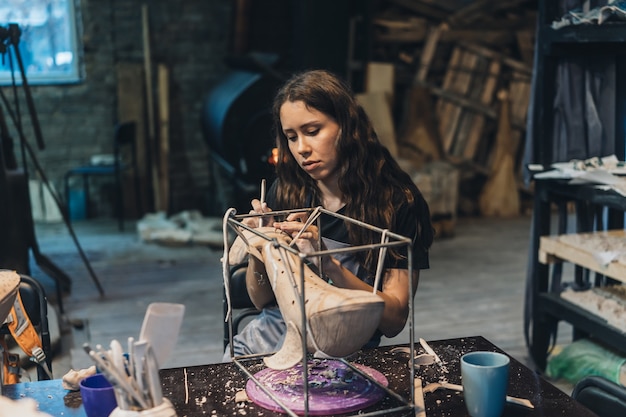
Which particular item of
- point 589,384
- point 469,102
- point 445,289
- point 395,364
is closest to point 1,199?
point 445,289

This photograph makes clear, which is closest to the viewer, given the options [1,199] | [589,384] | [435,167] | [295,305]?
[295,305]

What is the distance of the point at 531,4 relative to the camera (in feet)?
24.8

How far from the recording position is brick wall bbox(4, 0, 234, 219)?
7.14 meters

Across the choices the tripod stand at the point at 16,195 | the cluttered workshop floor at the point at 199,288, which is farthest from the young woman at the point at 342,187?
the tripod stand at the point at 16,195

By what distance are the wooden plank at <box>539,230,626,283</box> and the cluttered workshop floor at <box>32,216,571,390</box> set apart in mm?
606

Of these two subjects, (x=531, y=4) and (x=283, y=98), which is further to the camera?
(x=531, y=4)

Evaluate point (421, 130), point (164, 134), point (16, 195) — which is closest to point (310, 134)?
point (16, 195)

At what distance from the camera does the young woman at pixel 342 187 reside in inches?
77.4

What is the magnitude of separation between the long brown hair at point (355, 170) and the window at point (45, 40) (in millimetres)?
5438

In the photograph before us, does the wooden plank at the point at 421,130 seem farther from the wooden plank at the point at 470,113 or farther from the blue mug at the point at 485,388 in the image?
the blue mug at the point at 485,388

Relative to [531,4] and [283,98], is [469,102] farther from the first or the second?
[283,98]

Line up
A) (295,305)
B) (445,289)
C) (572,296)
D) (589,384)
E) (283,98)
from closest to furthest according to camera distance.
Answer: (295,305), (589,384), (283,98), (572,296), (445,289)

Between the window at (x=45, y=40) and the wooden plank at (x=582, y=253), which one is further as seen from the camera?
the window at (x=45, y=40)

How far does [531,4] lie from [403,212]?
237 inches
